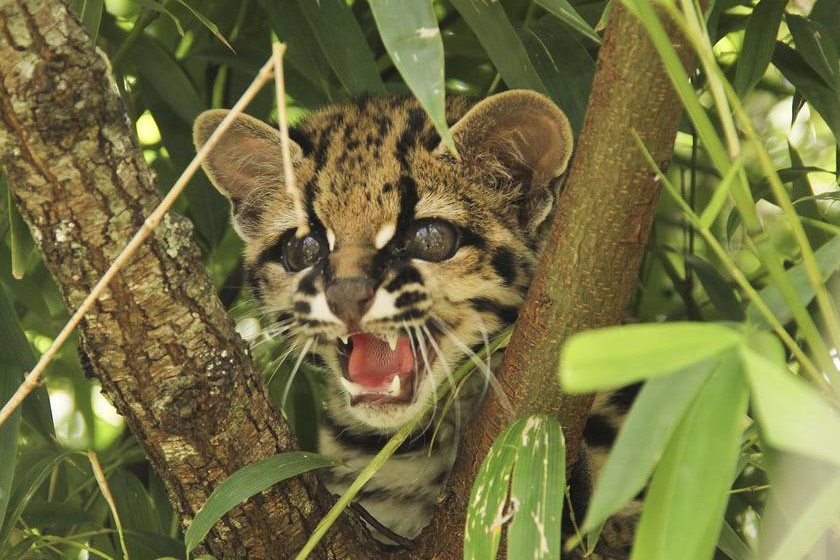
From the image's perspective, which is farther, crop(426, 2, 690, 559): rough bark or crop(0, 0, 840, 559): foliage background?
crop(0, 0, 840, 559): foliage background

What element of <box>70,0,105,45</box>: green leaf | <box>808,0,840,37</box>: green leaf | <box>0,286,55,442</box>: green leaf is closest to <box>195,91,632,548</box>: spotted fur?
<box>70,0,105,45</box>: green leaf

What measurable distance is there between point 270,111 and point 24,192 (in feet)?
6.89

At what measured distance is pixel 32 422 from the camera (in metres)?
3.41

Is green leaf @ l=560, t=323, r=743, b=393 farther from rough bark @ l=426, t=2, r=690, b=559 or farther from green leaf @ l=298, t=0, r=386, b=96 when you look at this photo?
green leaf @ l=298, t=0, r=386, b=96

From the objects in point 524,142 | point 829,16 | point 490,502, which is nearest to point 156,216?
point 490,502

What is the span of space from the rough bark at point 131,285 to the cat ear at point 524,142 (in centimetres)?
101

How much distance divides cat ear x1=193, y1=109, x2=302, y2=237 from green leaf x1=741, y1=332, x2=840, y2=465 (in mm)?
2289

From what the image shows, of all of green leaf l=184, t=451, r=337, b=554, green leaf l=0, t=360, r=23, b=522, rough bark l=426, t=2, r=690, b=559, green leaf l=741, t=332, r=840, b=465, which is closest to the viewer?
green leaf l=741, t=332, r=840, b=465

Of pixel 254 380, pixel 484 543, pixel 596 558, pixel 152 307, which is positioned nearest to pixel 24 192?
pixel 152 307

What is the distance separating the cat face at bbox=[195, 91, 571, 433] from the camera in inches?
124

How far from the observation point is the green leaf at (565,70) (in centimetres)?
351

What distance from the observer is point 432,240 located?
3273 millimetres

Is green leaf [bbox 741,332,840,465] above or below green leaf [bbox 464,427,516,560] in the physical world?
above

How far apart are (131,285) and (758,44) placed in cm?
181
